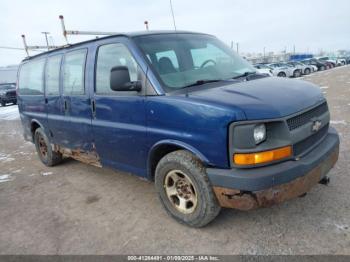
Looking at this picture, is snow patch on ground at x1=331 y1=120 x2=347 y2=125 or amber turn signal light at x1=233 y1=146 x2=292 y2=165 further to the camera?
snow patch on ground at x1=331 y1=120 x2=347 y2=125

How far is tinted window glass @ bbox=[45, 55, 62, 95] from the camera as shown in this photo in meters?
4.82

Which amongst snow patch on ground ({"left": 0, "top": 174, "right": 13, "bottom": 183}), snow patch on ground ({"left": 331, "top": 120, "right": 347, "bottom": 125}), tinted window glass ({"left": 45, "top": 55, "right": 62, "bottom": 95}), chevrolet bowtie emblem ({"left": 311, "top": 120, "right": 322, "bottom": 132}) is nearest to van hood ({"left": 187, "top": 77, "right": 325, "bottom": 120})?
chevrolet bowtie emblem ({"left": 311, "top": 120, "right": 322, "bottom": 132})

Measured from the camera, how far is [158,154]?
3381 millimetres

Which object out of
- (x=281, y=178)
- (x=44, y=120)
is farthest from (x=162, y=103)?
(x=44, y=120)

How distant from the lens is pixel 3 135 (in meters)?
9.73

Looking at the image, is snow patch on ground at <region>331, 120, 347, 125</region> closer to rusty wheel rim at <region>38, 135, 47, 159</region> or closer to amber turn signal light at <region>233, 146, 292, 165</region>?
amber turn signal light at <region>233, 146, 292, 165</region>

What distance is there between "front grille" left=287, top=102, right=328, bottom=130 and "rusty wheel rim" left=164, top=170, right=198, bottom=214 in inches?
43.3

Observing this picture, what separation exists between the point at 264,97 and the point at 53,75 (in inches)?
142

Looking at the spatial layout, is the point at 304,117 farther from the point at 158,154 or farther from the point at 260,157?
the point at 158,154

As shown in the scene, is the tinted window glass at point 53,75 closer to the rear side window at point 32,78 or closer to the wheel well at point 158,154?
the rear side window at point 32,78

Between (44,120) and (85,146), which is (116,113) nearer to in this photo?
(85,146)

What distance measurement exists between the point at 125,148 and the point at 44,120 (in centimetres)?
246

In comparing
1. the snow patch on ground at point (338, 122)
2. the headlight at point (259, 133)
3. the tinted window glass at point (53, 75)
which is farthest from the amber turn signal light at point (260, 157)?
the snow patch on ground at point (338, 122)

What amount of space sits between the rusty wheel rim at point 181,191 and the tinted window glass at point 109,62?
116 cm
